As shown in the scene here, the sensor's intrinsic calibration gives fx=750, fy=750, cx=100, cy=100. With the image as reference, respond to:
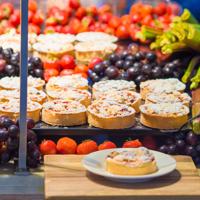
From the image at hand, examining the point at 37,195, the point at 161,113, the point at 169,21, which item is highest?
the point at 169,21

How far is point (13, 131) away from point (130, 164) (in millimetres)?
697

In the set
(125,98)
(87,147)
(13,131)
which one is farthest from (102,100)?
(13,131)

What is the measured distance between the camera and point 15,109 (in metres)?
4.27

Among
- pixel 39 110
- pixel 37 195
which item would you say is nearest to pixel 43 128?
pixel 39 110

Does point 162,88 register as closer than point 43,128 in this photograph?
No

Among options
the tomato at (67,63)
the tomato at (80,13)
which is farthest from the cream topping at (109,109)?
the tomato at (80,13)

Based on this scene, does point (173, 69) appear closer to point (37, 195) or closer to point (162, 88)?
point (162, 88)

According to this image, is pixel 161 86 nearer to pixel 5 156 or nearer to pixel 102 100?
pixel 102 100

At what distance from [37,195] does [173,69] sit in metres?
1.96

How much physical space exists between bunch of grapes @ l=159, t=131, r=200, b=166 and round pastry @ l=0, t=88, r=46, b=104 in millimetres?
850

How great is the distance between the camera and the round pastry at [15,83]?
477 centimetres

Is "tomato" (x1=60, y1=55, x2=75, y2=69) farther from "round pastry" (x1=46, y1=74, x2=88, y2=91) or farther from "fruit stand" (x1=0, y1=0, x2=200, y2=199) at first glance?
"round pastry" (x1=46, y1=74, x2=88, y2=91)

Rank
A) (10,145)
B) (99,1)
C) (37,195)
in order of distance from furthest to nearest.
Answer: (99,1), (10,145), (37,195)

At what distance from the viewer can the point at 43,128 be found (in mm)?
4223
